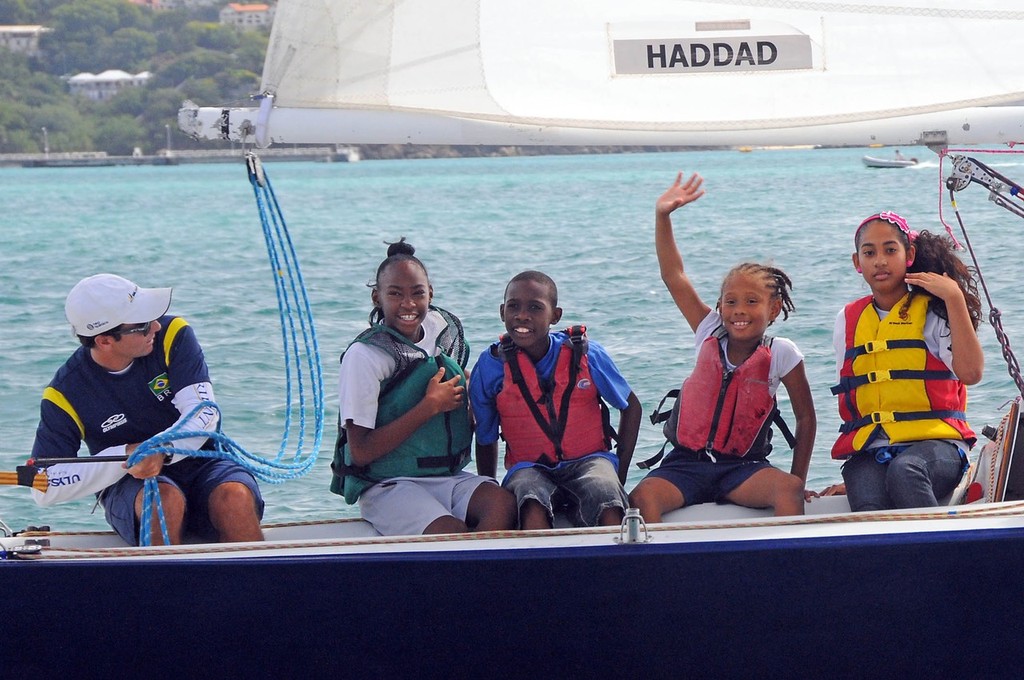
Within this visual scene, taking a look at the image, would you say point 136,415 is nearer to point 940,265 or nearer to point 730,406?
point 730,406

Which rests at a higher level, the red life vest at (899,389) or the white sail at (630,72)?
the white sail at (630,72)

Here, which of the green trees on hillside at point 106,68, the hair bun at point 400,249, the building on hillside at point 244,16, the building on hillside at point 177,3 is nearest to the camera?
the hair bun at point 400,249

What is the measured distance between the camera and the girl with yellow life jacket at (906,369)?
322cm

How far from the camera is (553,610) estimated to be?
2.97 m

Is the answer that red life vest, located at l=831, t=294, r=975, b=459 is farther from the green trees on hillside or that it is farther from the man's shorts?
the green trees on hillside

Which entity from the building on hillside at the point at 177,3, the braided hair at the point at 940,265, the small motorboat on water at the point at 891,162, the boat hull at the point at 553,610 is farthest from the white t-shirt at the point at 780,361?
the building on hillside at the point at 177,3

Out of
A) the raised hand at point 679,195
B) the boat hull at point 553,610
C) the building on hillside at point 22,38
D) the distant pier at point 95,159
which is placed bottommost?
the boat hull at point 553,610

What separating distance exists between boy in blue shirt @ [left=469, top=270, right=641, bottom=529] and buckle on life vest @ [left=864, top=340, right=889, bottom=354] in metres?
0.58

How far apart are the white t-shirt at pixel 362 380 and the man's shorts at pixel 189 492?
1.03 feet

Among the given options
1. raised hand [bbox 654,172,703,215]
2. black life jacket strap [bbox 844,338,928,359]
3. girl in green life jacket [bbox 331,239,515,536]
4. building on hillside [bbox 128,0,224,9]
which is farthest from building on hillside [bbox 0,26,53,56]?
black life jacket strap [bbox 844,338,928,359]

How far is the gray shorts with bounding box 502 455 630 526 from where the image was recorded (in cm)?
324

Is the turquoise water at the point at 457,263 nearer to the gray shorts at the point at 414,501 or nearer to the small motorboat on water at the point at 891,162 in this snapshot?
the small motorboat on water at the point at 891,162

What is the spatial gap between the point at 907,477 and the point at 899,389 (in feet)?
0.81

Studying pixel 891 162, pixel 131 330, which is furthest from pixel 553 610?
pixel 891 162
